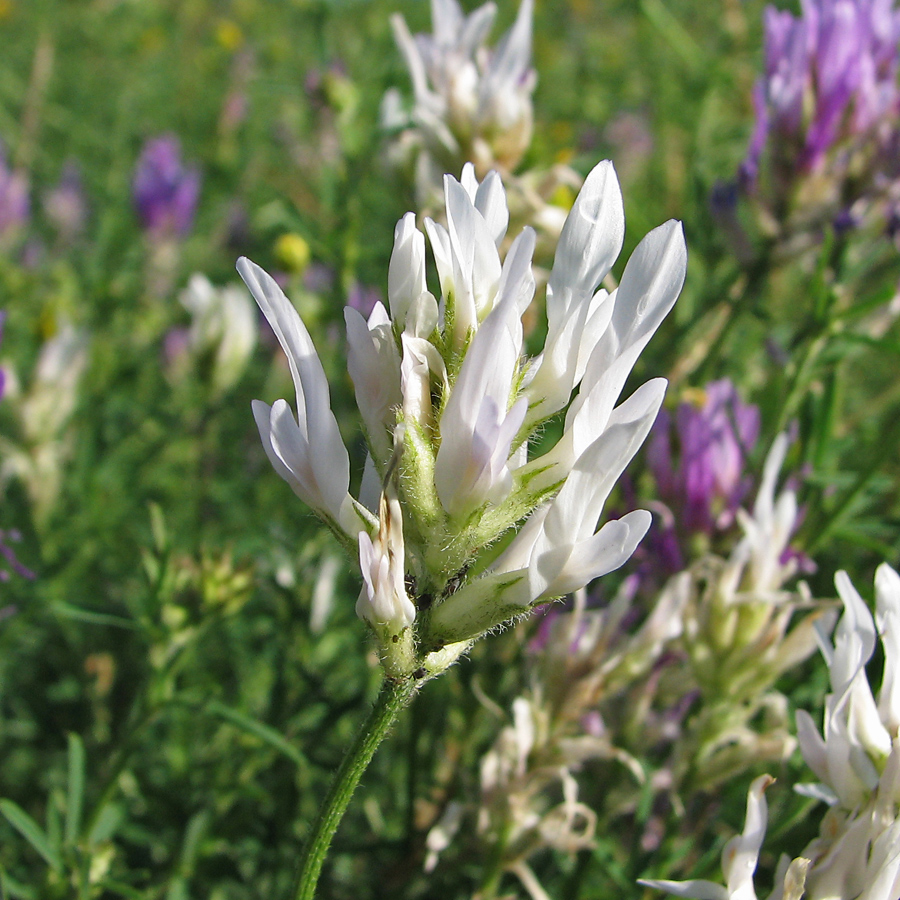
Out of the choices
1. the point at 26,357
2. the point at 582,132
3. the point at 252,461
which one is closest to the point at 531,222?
the point at 252,461

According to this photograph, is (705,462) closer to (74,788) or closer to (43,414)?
(74,788)

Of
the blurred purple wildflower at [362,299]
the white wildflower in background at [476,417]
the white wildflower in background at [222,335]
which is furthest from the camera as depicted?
the white wildflower in background at [222,335]

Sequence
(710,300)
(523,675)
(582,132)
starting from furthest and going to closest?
(582,132) < (710,300) < (523,675)

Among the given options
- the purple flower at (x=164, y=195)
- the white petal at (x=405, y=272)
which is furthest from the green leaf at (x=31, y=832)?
the purple flower at (x=164, y=195)

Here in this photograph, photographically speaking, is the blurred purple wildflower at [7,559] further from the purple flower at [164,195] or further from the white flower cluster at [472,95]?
the purple flower at [164,195]

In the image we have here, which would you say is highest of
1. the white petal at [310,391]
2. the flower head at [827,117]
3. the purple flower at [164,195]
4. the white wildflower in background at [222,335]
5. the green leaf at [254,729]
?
the purple flower at [164,195]

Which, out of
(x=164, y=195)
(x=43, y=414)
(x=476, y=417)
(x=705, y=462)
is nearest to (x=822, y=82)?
(x=705, y=462)

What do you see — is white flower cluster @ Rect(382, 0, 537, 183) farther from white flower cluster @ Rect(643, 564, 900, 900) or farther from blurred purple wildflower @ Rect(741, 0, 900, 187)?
white flower cluster @ Rect(643, 564, 900, 900)

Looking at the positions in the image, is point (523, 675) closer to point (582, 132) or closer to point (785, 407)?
point (785, 407)
